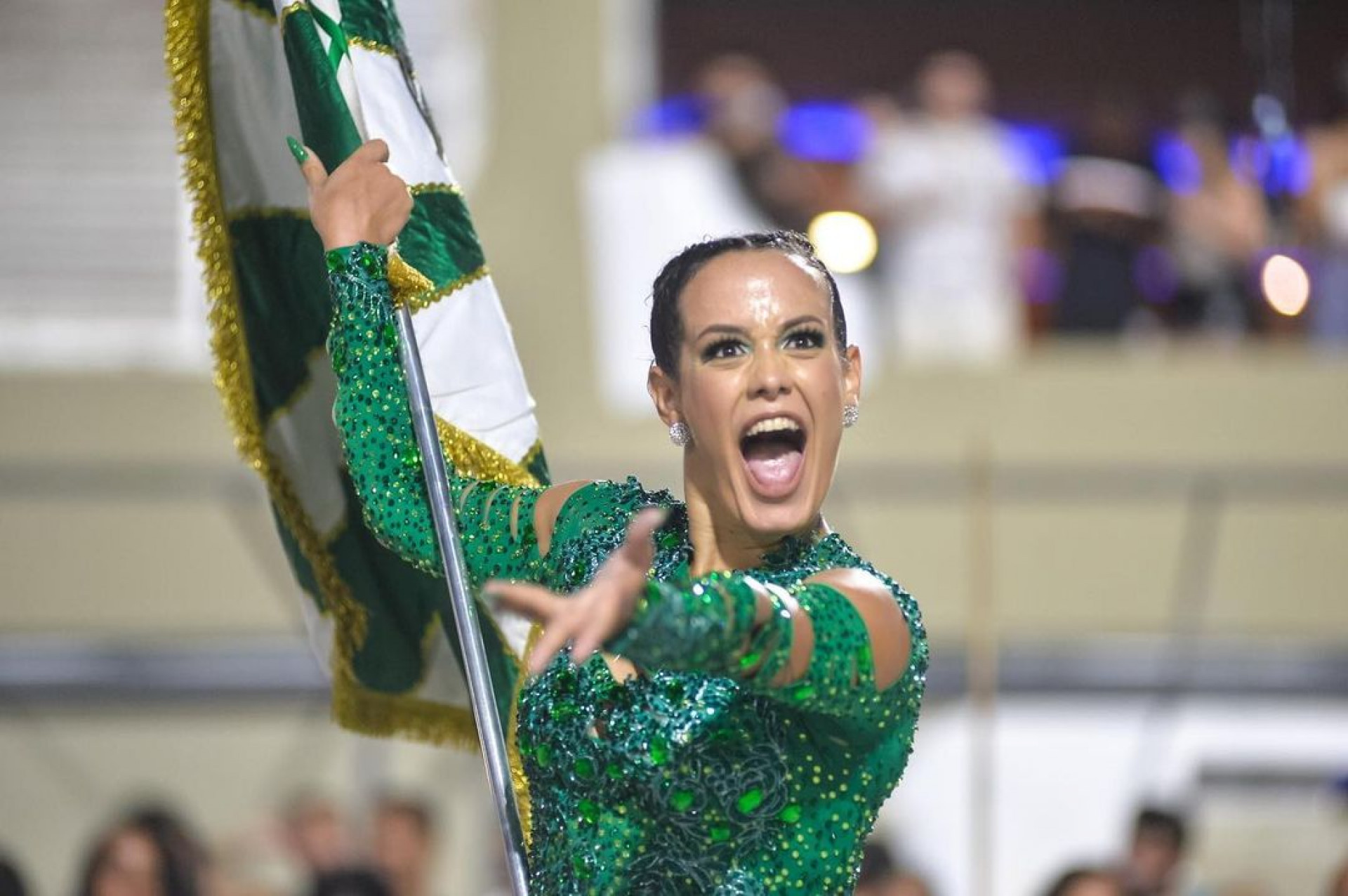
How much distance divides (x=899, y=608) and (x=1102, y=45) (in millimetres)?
7519

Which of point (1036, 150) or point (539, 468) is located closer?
point (539, 468)

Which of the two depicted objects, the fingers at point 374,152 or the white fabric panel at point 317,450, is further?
the white fabric panel at point 317,450

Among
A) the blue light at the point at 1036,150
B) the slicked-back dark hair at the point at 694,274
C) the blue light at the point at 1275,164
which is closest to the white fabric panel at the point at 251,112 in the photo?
the slicked-back dark hair at the point at 694,274

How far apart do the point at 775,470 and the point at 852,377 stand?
170 millimetres

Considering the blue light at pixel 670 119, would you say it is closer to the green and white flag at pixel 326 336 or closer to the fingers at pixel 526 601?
the green and white flag at pixel 326 336

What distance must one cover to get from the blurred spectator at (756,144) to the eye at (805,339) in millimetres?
4770

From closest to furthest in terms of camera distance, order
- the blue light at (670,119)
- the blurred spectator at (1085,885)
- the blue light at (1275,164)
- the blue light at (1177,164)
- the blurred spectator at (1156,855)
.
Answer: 1. the blurred spectator at (1085,885)
2. the blurred spectator at (1156,855)
3. the blue light at (1275,164)
4. the blue light at (1177,164)
5. the blue light at (670,119)

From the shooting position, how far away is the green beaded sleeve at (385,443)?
2.35 m

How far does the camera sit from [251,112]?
9.04ft

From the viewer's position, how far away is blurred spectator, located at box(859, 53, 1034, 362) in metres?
7.14

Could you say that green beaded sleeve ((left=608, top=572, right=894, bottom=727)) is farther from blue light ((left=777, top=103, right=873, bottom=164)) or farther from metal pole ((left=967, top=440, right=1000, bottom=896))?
blue light ((left=777, top=103, right=873, bottom=164))

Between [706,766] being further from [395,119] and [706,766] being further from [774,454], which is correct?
[395,119]

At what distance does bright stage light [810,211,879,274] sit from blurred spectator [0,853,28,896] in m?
3.92

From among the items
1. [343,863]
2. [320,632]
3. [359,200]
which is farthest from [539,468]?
[343,863]
